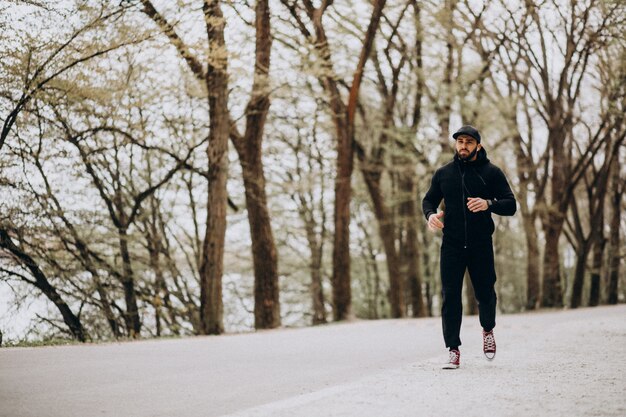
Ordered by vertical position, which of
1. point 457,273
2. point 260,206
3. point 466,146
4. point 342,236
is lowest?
point 457,273

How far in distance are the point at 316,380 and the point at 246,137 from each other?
1197cm

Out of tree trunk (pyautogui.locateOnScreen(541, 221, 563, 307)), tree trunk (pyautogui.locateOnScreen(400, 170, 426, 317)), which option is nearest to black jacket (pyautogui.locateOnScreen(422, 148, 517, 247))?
tree trunk (pyautogui.locateOnScreen(400, 170, 426, 317))

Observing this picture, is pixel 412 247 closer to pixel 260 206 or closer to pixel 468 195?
pixel 260 206

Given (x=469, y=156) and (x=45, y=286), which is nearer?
(x=469, y=156)

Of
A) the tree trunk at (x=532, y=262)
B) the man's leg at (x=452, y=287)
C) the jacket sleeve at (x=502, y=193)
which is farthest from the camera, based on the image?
the tree trunk at (x=532, y=262)

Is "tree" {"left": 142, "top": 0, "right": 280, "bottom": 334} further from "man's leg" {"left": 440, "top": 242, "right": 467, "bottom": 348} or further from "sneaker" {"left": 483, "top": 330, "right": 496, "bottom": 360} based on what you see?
"sneaker" {"left": 483, "top": 330, "right": 496, "bottom": 360}

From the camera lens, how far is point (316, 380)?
6.46 m

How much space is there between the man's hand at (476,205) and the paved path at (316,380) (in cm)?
142

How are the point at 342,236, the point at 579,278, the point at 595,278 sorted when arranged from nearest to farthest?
1. the point at 342,236
2. the point at 579,278
3. the point at 595,278

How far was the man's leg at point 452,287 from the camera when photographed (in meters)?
7.12

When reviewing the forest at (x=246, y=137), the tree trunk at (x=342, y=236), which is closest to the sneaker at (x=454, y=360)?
the forest at (x=246, y=137)

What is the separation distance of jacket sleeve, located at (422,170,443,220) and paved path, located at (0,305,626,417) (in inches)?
58.2

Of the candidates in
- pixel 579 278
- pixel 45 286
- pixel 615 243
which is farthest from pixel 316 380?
pixel 615 243

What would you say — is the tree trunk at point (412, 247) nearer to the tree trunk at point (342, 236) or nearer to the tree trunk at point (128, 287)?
the tree trunk at point (342, 236)
